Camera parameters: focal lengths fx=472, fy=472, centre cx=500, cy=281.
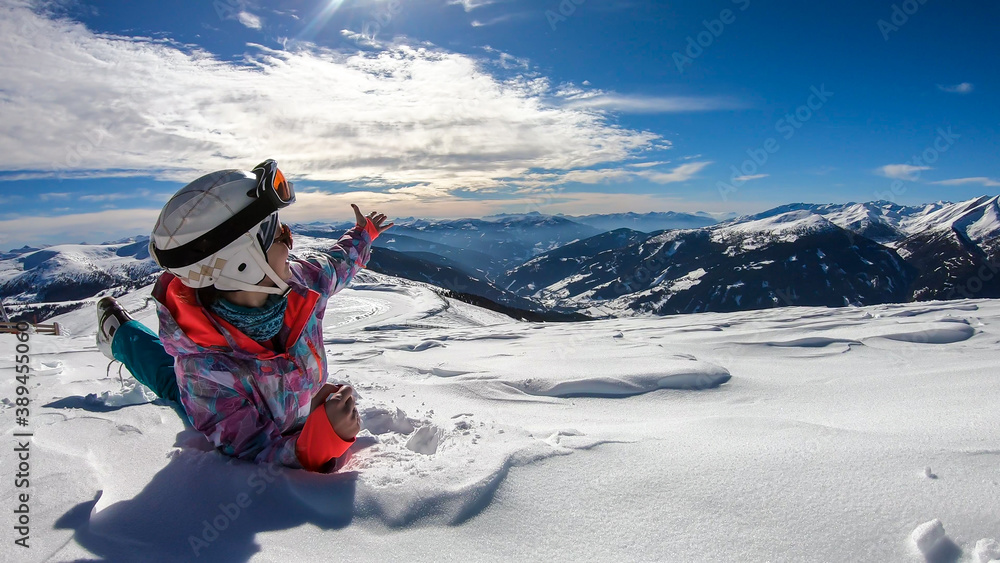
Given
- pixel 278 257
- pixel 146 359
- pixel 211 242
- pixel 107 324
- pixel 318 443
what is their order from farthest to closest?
pixel 107 324
pixel 146 359
pixel 278 257
pixel 211 242
pixel 318 443

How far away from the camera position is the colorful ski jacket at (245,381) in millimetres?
2135

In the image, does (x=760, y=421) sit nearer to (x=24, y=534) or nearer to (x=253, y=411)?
(x=253, y=411)

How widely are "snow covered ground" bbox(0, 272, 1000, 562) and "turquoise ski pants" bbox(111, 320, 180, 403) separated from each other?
0.14m

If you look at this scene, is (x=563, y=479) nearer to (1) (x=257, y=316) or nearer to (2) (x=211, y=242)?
(1) (x=257, y=316)

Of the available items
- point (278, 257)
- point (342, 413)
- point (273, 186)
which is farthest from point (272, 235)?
point (342, 413)

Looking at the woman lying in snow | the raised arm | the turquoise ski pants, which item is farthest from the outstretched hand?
the turquoise ski pants

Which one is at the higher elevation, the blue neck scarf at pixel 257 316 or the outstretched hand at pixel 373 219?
the outstretched hand at pixel 373 219

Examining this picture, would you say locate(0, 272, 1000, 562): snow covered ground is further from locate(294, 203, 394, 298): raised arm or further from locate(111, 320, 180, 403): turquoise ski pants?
locate(294, 203, 394, 298): raised arm

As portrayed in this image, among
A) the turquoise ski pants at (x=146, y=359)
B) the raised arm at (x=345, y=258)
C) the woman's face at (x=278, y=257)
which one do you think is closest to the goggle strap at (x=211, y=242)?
the woman's face at (x=278, y=257)

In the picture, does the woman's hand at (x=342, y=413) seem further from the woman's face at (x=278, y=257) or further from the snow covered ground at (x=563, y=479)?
the woman's face at (x=278, y=257)

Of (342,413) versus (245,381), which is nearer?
(342,413)

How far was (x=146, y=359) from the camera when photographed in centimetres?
322

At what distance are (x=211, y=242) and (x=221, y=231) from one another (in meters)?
0.07

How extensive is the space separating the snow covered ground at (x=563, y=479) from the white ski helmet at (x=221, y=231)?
0.87 meters
